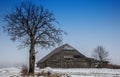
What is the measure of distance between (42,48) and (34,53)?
1.57 meters

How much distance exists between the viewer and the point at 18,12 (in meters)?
26.1

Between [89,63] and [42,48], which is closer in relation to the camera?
[42,48]

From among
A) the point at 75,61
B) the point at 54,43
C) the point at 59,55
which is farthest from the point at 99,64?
the point at 54,43

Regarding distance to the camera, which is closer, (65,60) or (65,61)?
(65,61)

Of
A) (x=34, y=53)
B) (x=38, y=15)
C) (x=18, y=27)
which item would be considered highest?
(x=38, y=15)

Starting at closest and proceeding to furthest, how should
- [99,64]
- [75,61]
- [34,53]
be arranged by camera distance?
[34,53]
[75,61]
[99,64]

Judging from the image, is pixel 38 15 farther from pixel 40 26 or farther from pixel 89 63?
pixel 89 63

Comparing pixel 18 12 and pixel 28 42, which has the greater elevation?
pixel 18 12

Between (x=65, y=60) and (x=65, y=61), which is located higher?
(x=65, y=60)

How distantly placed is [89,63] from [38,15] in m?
39.4

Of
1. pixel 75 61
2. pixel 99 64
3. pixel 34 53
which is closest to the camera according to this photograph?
pixel 34 53

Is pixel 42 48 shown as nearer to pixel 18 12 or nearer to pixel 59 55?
pixel 18 12

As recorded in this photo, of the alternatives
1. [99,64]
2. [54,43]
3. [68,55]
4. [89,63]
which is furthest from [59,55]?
[54,43]

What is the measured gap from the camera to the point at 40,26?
26156 mm
